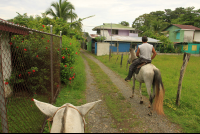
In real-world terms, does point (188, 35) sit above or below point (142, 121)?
above

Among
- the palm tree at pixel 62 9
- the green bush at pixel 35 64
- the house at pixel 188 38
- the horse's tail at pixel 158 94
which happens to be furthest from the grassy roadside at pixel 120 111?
the house at pixel 188 38

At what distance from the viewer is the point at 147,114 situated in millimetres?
4418

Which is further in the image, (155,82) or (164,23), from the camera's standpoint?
(164,23)

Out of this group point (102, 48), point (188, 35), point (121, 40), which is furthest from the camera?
point (188, 35)

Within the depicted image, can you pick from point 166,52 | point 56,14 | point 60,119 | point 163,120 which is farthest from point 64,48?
point 166,52

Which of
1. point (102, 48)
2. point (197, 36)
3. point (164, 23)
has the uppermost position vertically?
point (164, 23)

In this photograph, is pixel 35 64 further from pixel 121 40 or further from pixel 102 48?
pixel 121 40

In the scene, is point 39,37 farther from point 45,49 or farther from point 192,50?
point 192,50

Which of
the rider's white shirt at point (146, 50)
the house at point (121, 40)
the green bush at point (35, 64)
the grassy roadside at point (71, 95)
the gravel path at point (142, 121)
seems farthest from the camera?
the house at point (121, 40)

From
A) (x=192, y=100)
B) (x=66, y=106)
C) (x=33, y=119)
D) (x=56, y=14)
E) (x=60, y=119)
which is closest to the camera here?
(x=60, y=119)

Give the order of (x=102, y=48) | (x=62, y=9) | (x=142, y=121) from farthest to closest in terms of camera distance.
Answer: (x=102, y=48), (x=62, y=9), (x=142, y=121)

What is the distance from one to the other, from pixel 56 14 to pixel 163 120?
16030 mm

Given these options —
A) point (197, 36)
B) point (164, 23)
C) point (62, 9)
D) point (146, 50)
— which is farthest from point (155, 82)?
Answer: point (164, 23)

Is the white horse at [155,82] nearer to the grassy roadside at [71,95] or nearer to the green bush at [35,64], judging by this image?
the grassy roadside at [71,95]
